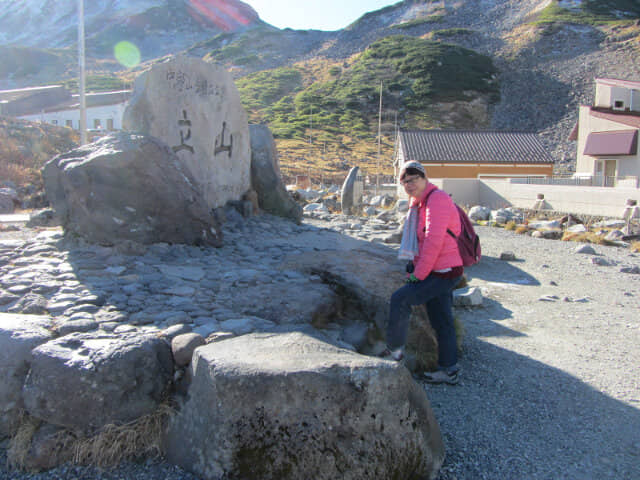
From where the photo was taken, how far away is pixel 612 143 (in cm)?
2520

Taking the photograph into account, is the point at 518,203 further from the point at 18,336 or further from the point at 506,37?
the point at 506,37

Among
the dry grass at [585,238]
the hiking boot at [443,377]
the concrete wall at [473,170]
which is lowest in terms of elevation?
the hiking boot at [443,377]

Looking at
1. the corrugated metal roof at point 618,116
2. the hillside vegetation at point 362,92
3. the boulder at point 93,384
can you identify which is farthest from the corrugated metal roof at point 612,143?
the boulder at point 93,384

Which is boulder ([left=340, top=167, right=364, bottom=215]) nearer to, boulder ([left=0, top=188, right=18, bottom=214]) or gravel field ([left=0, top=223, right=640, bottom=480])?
gravel field ([left=0, top=223, right=640, bottom=480])

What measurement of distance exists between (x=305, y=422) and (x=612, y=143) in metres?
27.9

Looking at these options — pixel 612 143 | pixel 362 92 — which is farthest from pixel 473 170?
pixel 362 92

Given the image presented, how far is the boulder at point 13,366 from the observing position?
2.86 meters

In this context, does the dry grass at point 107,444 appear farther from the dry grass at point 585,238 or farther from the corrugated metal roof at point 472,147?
the corrugated metal roof at point 472,147

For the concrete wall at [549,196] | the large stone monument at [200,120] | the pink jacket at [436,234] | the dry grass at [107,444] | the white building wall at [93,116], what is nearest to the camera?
the dry grass at [107,444]

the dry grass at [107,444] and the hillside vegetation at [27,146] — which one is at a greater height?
the hillside vegetation at [27,146]

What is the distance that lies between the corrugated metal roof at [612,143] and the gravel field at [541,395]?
2054 cm

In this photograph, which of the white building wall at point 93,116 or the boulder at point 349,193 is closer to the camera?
the boulder at point 349,193

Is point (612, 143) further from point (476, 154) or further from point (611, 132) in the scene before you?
point (476, 154)

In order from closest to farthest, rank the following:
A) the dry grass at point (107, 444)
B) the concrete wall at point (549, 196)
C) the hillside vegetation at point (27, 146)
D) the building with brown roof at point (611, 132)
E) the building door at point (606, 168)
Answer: the dry grass at point (107, 444) → the hillside vegetation at point (27, 146) → the concrete wall at point (549, 196) → the building with brown roof at point (611, 132) → the building door at point (606, 168)
